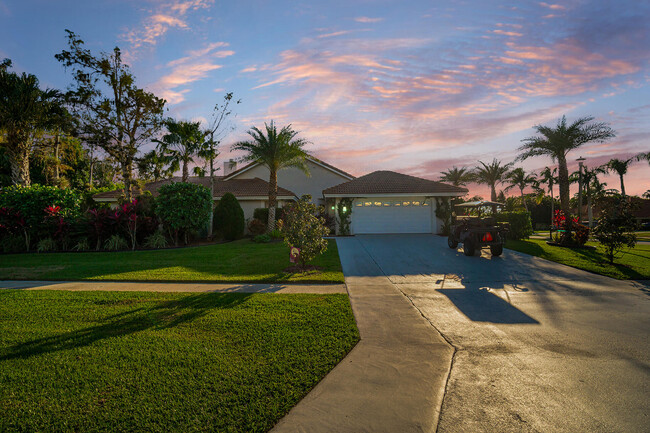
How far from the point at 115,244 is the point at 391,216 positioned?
16.2m

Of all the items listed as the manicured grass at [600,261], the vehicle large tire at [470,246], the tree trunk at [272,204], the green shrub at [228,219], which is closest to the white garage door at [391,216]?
the tree trunk at [272,204]

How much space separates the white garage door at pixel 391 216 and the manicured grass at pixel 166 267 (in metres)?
9.32

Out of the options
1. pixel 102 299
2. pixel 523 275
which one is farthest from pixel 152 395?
pixel 523 275

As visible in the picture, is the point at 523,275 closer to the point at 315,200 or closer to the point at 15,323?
the point at 15,323

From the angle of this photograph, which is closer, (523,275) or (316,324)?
(316,324)

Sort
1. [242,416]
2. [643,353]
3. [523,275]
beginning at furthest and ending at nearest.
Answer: [523,275]
[643,353]
[242,416]

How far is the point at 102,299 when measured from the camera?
6188 mm

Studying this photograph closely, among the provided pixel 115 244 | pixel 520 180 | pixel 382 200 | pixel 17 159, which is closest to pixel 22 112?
pixel 17 159

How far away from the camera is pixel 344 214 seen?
2162 centimetres

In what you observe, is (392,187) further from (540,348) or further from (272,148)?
(540,348)

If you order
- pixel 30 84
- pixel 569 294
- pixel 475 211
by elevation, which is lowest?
pixel 569 294

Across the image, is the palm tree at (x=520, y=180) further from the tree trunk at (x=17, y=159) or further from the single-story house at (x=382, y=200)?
the tree trunk at (x=17, y=159)

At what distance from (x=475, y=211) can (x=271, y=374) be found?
1446cm

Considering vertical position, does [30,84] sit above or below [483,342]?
above
